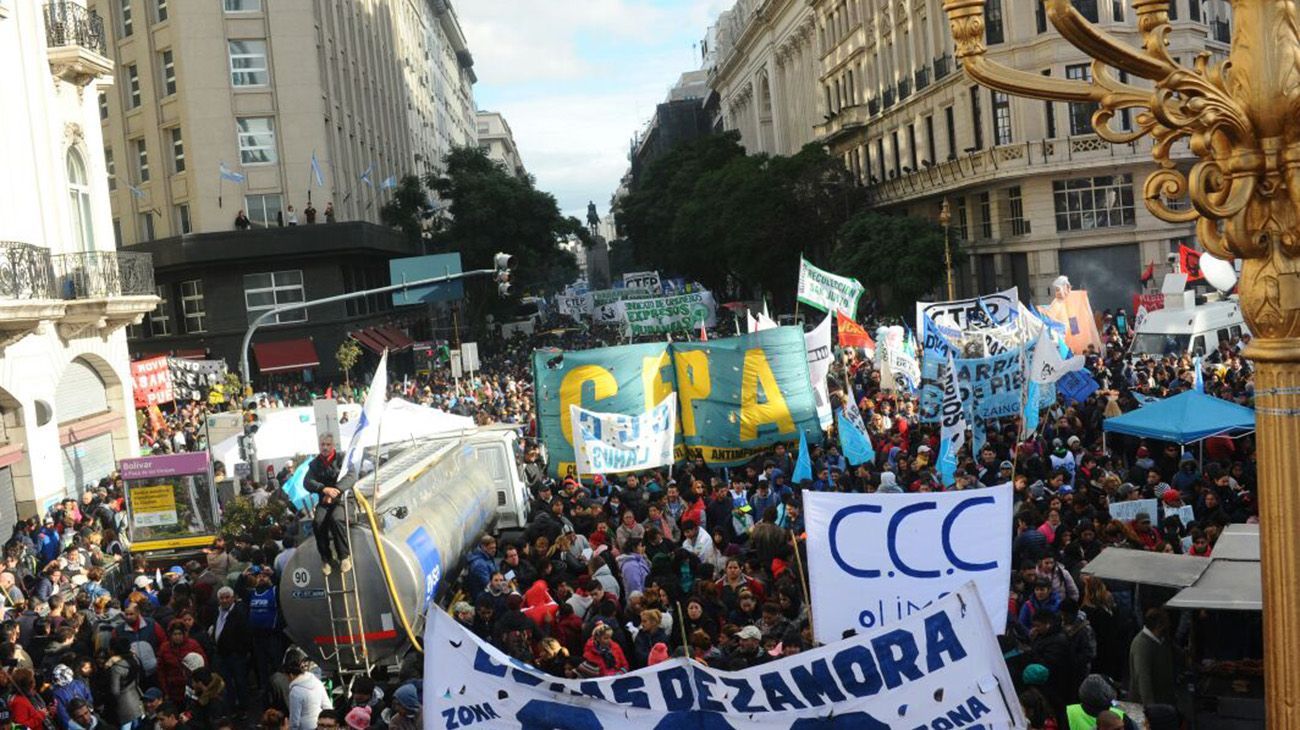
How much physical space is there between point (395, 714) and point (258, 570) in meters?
5.41

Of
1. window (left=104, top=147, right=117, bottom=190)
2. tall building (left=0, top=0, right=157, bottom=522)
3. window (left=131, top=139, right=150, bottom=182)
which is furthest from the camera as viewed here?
window (left=104, top=147, right=117, bottom=190)

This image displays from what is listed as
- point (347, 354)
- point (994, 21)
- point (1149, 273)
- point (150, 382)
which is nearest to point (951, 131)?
point (994, 21)

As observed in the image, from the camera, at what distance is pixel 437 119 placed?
349 feet

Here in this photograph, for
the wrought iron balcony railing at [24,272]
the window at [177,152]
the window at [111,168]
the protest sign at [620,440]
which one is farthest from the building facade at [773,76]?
the protest sign at [620,440]

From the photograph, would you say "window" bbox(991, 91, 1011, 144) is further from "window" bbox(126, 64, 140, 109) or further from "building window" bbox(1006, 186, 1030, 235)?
"window" bbox(126, 64, 140, 109)

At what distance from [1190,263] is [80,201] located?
27034 millimetres

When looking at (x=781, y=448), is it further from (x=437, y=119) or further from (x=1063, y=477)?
(x=437, y=119)

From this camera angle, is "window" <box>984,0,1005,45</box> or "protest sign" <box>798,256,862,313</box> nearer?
"protest sign" <box>798,256,862,313</box>

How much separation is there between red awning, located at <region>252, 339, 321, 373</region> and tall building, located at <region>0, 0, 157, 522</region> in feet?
62.0

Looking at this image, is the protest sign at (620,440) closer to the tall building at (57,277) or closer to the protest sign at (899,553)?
the protest sign at (899,553)

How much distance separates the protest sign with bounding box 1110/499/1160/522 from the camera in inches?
531

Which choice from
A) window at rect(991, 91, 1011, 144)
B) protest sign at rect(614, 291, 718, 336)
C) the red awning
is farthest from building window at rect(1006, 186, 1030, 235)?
the red awning

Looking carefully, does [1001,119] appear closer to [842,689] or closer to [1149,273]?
[1149,273]

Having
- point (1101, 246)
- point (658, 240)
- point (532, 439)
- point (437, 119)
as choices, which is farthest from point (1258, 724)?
point (437, 119)
